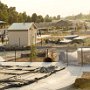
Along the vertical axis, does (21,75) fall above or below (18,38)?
below

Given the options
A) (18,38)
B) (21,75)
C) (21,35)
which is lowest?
(21,75)

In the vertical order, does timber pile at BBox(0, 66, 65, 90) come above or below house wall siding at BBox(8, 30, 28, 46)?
below

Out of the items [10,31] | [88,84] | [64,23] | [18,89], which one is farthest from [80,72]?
[64,23]

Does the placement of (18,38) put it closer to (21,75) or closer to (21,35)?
(21,35)

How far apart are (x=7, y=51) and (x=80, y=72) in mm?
14527

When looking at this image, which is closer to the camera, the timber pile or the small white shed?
the timber pile

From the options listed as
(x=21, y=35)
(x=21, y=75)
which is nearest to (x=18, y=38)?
(x=21, y=35)

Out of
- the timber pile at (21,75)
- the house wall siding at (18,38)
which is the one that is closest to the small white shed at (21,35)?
the house wall siding at (18,38)

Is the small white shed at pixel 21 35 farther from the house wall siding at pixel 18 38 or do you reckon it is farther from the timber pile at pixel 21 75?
the timber pile at pixel 21 75

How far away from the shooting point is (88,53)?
20.3 m

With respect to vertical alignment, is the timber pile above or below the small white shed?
below

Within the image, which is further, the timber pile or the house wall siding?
the house wall siding

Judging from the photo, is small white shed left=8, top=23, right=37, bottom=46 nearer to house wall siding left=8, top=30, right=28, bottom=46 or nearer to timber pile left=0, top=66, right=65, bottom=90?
house wall siding left=8, top=30, right=28, bottom=46

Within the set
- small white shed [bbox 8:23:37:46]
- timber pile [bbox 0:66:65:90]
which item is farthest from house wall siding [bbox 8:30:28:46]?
timber pile [bbox 0:66:65:90]
